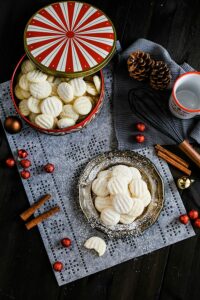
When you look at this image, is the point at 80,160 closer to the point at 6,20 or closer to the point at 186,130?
the point at 186,130

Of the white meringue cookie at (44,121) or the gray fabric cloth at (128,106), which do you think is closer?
the white meringue cookie at (44,121)

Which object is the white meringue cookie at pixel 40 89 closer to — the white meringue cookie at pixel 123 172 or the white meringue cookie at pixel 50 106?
the white meringue cookie at pixel 50 106

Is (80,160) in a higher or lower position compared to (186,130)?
lower

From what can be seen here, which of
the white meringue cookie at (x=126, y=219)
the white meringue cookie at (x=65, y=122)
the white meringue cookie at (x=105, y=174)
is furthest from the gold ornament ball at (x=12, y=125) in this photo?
the white meringue cookie at (x=126, y=219)

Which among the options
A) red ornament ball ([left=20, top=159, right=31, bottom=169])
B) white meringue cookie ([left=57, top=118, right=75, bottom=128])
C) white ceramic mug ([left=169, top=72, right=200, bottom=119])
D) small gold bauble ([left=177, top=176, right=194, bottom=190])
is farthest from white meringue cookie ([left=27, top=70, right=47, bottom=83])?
small gold bauble ([left=177, top=176, right=194, bottom=190])

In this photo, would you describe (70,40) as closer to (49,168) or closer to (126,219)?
(49,168)

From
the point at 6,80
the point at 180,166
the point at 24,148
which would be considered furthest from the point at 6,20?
the point at 180,166

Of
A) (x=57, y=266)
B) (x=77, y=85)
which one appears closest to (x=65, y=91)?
(x=77, y=85)

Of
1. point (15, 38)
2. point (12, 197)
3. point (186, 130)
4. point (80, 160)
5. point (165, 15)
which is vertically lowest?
point (12, 197)
